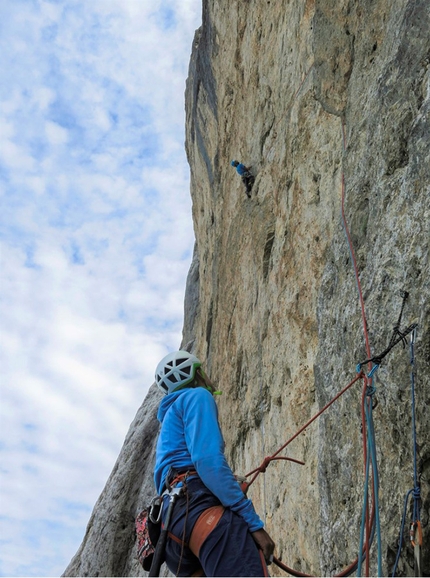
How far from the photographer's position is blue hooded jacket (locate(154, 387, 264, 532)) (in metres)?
3.29

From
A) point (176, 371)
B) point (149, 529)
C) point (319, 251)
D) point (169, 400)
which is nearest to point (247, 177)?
point (319, 251)

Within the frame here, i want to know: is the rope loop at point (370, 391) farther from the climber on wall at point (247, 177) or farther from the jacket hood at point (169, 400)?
the climber on wall at point (247, 177)

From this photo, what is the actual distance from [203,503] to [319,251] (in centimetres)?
348

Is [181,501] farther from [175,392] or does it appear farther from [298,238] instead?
[298,238]

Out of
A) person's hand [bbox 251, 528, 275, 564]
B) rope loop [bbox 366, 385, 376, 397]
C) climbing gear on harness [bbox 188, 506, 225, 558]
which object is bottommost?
person's hand [bbox 251, 528, 275, 564]

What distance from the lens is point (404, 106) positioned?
4309 millimetres

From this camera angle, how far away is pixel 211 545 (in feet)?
10.4

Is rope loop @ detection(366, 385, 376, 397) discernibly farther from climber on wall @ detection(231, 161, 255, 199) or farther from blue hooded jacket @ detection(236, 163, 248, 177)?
blue hooded jacket @ detection(236, 163, 248, 177)

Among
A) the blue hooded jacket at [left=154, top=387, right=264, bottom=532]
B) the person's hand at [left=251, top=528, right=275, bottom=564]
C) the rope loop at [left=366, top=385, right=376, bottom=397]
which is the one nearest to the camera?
the person's hand at [left=251, top=528, right=275, bottom=564]

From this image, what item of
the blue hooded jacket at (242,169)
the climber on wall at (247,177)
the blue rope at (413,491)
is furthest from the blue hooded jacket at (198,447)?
the blue hooded jacket at (242,169)

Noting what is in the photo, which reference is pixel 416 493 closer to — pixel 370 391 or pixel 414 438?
pixel 414 438

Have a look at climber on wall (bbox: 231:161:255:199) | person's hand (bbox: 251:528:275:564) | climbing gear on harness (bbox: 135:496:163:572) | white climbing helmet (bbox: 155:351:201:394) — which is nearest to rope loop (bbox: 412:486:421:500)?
person's hand (bbox: 251:528:275:564)

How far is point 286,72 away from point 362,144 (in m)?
3.54

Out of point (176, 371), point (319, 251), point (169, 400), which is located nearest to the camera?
point (169, 400)
